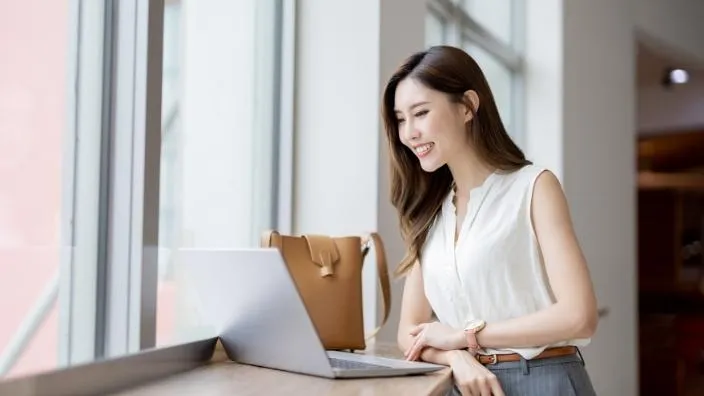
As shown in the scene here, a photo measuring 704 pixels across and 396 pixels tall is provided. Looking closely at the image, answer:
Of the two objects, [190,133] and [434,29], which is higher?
[434,29]

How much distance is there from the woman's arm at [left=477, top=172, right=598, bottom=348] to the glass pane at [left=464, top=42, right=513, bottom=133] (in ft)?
6.93

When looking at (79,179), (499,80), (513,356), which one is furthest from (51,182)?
(499,80)

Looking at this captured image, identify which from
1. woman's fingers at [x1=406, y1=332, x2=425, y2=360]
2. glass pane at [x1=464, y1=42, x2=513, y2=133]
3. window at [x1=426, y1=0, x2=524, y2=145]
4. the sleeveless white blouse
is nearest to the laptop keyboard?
woman's fingers at [x1=406, y1=332, x2=425, y2=360]

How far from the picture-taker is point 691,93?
640 centimetres

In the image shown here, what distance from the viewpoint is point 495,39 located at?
3.47 metres

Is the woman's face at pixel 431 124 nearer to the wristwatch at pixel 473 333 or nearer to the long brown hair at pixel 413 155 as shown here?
the long brown hair at pixel 413 155

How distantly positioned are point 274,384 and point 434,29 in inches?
75.3

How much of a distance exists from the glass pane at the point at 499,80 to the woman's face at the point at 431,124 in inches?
79.0

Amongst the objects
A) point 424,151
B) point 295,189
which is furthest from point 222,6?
point 424,151

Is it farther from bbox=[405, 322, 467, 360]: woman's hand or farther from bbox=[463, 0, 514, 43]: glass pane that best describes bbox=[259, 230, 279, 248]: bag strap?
bbox=[463, 0, 514, 43]: glass pane

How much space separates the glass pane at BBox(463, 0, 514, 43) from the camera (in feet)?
11.1

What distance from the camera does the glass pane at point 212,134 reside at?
5.83 ft

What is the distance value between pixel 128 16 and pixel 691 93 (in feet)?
19.4

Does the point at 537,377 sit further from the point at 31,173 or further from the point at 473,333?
the point at 31,173
